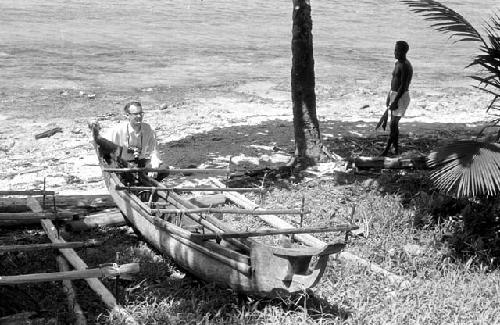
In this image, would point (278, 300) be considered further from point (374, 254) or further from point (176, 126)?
point (176, 126)

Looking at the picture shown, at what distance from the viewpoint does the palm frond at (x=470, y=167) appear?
570cm

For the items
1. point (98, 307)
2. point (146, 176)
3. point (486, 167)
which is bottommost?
point (98, 307)

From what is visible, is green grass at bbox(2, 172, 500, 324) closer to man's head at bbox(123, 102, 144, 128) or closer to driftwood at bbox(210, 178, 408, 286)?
driftwood at bbox(210, 178, 408, 286)

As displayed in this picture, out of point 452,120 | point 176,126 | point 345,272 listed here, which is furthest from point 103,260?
point 452,120

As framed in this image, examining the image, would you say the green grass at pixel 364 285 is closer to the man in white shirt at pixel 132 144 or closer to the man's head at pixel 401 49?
the man in white shirt at pixel 132 144

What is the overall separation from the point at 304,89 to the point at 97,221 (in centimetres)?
408

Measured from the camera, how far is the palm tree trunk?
9.84 metres

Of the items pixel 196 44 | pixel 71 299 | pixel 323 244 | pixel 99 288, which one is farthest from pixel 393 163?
pixel 196 44

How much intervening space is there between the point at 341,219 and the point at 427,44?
2312 centimetres

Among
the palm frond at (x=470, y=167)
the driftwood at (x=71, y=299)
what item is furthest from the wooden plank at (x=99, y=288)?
the palm frond at (x=470, y=167)

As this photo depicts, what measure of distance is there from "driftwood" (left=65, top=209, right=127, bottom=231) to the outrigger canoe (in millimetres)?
279

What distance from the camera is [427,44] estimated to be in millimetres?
29156

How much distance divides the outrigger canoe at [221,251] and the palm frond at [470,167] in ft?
4.40

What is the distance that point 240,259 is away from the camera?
5598mm
